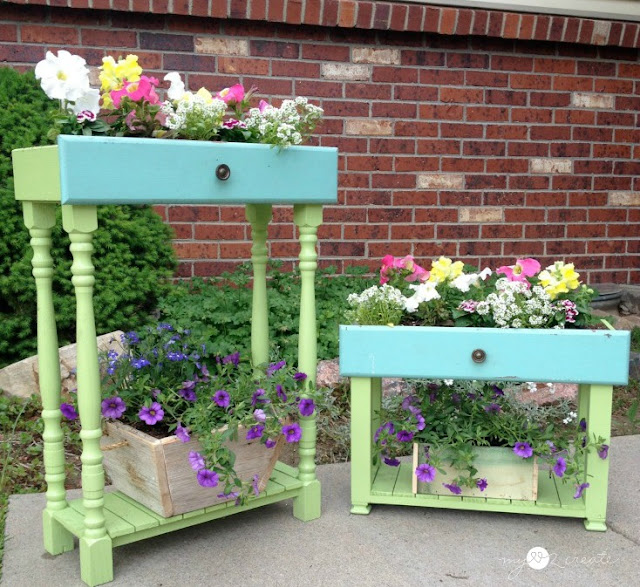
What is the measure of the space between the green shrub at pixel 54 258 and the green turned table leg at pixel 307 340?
1.36m

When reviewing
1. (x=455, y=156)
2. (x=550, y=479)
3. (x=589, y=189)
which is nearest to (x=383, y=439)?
(x=550, y=479)

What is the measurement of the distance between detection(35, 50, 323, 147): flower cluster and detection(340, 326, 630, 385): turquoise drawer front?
0.70 meters

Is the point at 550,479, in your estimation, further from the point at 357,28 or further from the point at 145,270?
the point at 357,28

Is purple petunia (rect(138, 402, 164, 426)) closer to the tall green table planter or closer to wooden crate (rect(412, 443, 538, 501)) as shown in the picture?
the tall green table planter

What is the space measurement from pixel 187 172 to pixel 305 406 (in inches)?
32.2

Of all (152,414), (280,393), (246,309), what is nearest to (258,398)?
(280,393)

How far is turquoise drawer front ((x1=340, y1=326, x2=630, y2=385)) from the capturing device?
2.33 metres

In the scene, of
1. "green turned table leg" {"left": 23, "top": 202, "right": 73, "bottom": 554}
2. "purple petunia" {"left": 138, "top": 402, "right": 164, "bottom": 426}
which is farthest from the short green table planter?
"green turned table leg" {"left": 23, "top": 202, "right": 73, "bottom": 554}

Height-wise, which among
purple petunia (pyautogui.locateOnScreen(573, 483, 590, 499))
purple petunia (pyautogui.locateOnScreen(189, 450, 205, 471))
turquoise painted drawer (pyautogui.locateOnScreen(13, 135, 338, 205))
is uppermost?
turquoise painted drawer (pyautogui.locateOnScreen(13, 135, 338, 205))

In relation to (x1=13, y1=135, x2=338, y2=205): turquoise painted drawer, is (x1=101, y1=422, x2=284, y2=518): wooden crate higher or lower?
lower

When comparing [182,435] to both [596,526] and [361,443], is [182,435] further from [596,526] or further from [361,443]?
[596,526]

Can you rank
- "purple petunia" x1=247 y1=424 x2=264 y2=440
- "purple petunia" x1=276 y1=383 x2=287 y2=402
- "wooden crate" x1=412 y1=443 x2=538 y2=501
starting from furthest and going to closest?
"wooden crate" x1=412 y1=443 x2=538 y2=501
"purple petunia" x1=276 y1=383 x2=287 y2=402
"purple petunia" x1=247 y1=424 x2=264 y2=440

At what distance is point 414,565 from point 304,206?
3.70 feet

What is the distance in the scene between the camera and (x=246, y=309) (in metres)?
3.78
